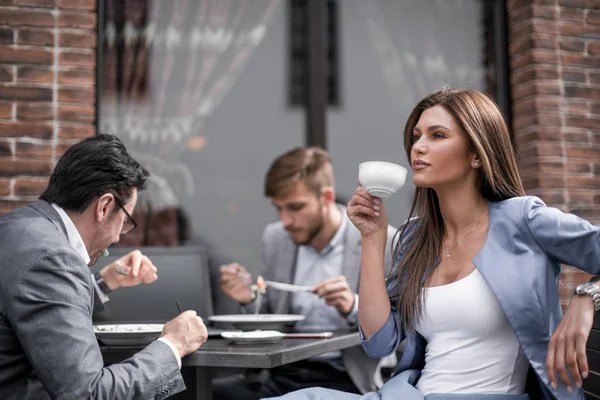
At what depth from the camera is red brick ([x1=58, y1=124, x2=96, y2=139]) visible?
127 inches

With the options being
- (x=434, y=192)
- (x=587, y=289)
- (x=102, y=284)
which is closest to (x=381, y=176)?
(x=434, y=192)

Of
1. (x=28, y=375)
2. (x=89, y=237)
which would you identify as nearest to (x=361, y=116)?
(x=89, y=237)

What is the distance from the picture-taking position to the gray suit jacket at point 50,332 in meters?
1.60

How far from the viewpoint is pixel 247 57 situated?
423cm

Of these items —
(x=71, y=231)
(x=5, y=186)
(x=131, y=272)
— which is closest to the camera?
(x=71, y=231)

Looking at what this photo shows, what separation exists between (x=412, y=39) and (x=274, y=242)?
6.01ft

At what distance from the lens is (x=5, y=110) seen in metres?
3.17

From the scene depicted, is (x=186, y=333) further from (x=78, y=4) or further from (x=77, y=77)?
(x=78, y=4)

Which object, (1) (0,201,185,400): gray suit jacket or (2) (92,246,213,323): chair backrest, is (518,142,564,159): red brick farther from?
(1) (0,201,185,400): gray suit jacket

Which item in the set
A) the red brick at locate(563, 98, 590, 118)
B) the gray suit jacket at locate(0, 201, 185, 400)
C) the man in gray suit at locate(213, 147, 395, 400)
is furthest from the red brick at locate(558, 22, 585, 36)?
the gray suit jacket at locate(0, 201, 185, 400)

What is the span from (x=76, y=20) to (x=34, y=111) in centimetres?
51

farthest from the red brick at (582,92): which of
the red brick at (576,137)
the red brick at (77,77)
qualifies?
the red brick at (77,77)

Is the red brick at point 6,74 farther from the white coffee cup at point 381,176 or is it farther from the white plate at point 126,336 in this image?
the white coffee cup at point 381,176

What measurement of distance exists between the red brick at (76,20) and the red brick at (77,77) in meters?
0.22
